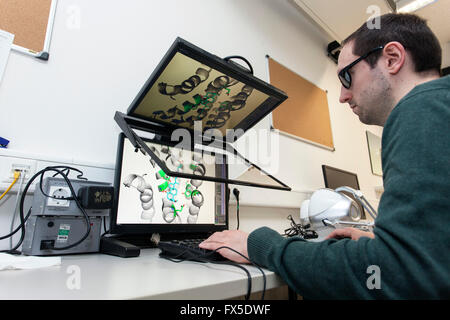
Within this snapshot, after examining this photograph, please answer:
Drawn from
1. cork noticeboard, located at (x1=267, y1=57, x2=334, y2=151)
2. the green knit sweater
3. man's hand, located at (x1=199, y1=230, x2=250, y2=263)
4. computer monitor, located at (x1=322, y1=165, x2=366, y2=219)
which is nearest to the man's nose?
the green knit sweater

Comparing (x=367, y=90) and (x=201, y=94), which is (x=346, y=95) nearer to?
(x=367, y=90)

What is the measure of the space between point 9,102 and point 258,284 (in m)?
1.00

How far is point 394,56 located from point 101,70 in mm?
1086

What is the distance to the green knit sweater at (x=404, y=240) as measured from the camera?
40 cm

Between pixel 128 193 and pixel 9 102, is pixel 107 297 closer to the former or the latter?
pixel 128 193

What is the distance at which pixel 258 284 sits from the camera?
0.48 metres

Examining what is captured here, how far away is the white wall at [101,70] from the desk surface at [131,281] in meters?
0.49

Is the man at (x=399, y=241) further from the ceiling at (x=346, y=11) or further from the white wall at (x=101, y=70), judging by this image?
the ceiling at (x=346, y=11)

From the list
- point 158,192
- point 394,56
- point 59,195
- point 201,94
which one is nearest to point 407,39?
point 394,56

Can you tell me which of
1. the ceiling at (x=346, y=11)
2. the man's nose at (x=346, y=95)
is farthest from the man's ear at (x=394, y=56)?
the ceiling at (x=346, y=11)

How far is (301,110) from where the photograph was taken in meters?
2.11

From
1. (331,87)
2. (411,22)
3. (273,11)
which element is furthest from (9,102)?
(331,87)

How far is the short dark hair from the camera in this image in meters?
0.75

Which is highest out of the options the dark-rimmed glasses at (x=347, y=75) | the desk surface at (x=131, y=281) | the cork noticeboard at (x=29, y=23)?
the cork noticeboard at (x=29, y=23)
